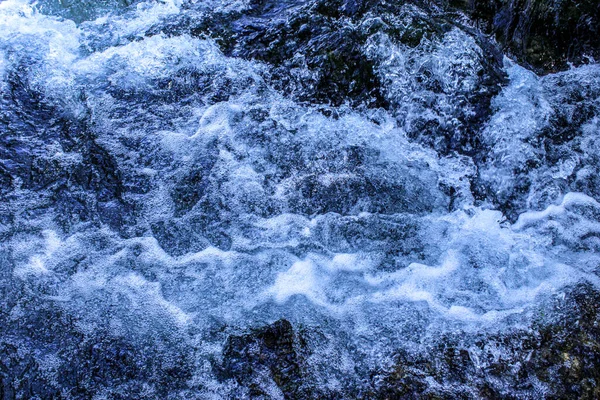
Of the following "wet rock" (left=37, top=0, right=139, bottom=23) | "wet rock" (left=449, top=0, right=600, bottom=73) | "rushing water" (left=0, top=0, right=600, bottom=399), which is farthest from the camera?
"wet rock" (left=37, top=0, right=139, bottom=23)

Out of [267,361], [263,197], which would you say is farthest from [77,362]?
[263,197]

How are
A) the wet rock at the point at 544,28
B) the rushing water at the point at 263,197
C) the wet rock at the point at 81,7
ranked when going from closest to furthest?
the rushing water at the point at 263,197
the wet rock at the point at 544,28
the wet rock at the point at 81,7

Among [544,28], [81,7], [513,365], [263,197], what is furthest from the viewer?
[81,7]

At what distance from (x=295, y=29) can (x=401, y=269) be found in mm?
2407

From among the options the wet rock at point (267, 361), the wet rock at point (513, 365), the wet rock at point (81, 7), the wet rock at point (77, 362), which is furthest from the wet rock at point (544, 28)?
the wet rock at point (77, 362)

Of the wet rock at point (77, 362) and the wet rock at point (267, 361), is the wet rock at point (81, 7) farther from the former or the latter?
the wet rock at point (267, 361)

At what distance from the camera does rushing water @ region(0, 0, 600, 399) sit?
2.57 m

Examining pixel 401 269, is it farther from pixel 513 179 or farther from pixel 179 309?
pixel 179 309

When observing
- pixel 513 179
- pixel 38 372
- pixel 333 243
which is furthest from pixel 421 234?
pixel 38 372

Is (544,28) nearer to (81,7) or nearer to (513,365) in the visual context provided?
(513,365)

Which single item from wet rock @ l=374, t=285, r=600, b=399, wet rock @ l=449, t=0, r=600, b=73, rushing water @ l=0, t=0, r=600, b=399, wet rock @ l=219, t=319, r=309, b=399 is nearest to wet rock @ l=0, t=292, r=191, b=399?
rushing water @ l=0, t=0, r=600, b=399

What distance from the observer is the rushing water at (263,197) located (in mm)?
2574

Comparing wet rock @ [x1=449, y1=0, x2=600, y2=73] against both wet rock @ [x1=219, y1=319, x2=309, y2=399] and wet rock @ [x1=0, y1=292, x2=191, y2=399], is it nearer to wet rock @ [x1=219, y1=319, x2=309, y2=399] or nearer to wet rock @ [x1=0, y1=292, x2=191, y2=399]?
wet rock @ [x1=219, y1=319, x2=309, y2=399]

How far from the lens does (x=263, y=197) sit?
3244 mm
